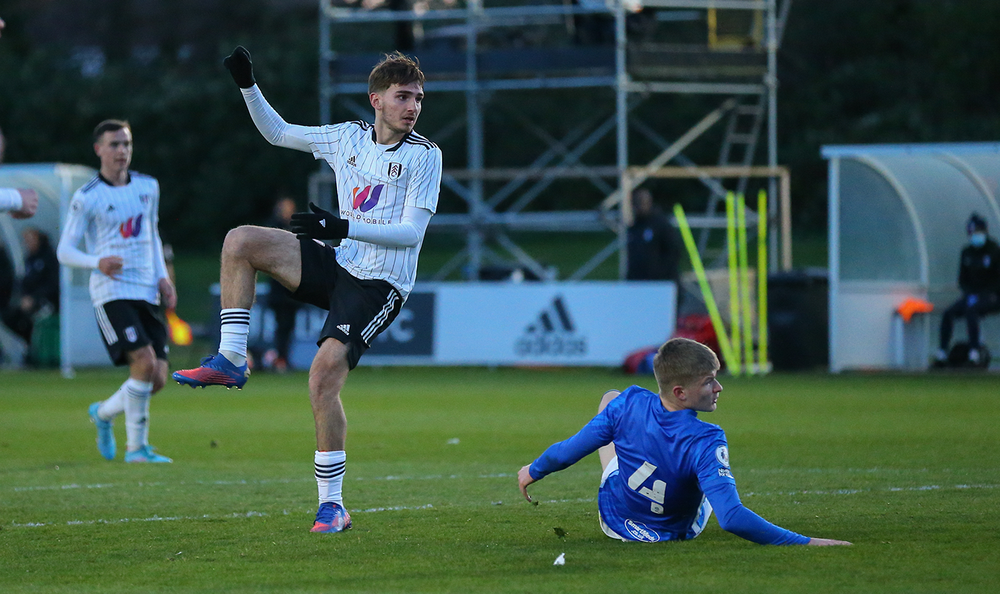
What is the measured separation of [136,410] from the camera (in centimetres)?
1004

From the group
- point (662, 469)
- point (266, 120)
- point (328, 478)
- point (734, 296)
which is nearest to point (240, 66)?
point (266, 120)

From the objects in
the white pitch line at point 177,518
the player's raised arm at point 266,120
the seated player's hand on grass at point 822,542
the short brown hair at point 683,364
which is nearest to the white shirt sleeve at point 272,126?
the player's raised arm at point 266,120

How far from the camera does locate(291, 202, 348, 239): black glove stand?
20.0 ft

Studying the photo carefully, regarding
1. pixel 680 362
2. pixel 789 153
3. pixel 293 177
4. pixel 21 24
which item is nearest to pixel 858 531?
pixel 680 362

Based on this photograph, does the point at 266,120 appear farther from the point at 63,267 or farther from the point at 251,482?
the point at 63,267

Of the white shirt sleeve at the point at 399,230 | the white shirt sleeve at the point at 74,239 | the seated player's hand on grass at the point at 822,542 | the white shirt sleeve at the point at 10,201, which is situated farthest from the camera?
the white shirt sleeve at the point at 74,239

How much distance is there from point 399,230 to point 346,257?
44 centimetres

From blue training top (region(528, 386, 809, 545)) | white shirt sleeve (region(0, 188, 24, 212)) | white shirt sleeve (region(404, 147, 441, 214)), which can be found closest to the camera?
blue training top (region(528, 386, 809, 545))

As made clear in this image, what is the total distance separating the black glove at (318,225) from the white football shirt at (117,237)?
4293 millimetres

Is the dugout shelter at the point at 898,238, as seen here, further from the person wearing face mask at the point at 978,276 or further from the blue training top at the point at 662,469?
the blue training top at the point at 662,469

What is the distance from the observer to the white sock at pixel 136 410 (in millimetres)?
10008

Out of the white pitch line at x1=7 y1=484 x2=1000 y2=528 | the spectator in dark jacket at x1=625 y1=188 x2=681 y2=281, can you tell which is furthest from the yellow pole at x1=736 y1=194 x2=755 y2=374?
the white pitch line at x1=7 y1=484 x2=1000 y2=528

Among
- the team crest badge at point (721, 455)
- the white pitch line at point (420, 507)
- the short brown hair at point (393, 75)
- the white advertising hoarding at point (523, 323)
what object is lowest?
the white advertising hoarding at point (523, 323)

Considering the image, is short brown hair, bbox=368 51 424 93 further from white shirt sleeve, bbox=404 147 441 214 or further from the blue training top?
the blue training top
